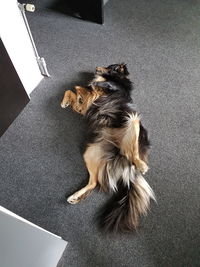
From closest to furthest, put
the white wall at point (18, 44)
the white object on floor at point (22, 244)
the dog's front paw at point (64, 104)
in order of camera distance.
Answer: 1. the white object on floor at point (22, 244)
2. the white wall at point (18, 44)
3. the dog's front paw at point (64, 104)

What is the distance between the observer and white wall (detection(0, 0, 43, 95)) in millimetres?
1346

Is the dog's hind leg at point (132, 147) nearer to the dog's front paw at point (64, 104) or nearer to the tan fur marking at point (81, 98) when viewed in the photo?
the tan fur marking at point (81, 98)

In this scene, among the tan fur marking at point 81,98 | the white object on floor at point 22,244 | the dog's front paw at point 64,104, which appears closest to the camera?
the white object on floor at point 22,244

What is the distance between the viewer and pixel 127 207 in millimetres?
Answer: 1207

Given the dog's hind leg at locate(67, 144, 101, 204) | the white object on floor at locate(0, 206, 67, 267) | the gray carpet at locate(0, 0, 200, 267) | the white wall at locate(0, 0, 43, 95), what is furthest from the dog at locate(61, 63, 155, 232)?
the white wall at locate(0, 0, 43, 95)

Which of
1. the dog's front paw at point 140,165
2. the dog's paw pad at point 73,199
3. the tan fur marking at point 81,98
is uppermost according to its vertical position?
the tan fur marking at point 81,98

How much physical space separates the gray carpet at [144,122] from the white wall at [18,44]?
125 mm

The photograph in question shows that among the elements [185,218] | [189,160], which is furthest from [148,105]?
[185,218]

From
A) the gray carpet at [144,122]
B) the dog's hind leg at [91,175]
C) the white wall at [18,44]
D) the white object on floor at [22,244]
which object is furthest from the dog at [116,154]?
the white wall at [18,44]

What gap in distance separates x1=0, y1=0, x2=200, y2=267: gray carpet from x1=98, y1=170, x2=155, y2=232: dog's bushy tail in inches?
3.2

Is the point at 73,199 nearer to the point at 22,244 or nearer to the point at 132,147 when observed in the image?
the point at 132,147

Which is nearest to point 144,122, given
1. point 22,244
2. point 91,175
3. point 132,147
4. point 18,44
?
point 132,147

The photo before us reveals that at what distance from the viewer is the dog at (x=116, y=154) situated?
1225 millimetres

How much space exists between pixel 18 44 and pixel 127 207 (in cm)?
130
